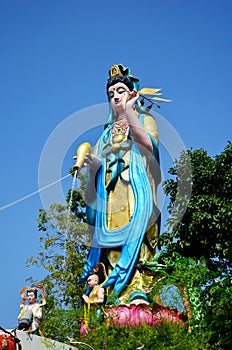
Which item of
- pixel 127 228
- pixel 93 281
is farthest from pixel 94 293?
pixel 127 228

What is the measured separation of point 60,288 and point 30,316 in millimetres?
6713

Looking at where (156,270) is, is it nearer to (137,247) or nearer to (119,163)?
(137,247)

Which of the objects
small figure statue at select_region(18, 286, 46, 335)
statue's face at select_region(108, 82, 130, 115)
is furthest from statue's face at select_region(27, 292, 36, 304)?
statue's face at select_region(108, 82, 130, 115)

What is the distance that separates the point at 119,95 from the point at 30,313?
221 inches

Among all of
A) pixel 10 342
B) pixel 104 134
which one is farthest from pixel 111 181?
pixel 10 342

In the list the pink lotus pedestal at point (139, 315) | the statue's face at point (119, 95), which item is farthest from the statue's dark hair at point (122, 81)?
the pink lotus pedestal at point (139, 315)

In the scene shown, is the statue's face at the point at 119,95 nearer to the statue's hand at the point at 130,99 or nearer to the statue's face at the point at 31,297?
the statue's hand at the point at 130,99

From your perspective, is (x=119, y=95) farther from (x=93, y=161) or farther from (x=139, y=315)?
(x=139, y=315)

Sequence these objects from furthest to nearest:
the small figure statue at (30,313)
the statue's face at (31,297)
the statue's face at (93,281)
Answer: the statue's face at (93,281) < the statue's face at (31,297) < the small figure statue at (30,313)

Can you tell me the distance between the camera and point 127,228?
1201 centimetres

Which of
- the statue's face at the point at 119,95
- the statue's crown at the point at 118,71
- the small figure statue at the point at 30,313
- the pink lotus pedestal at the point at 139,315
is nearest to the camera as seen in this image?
the small figure statue at the point at 30,313

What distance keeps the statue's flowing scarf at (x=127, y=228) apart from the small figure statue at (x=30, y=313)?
208 cm

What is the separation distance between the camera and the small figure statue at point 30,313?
8664mm

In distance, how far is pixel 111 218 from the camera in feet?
40.8
